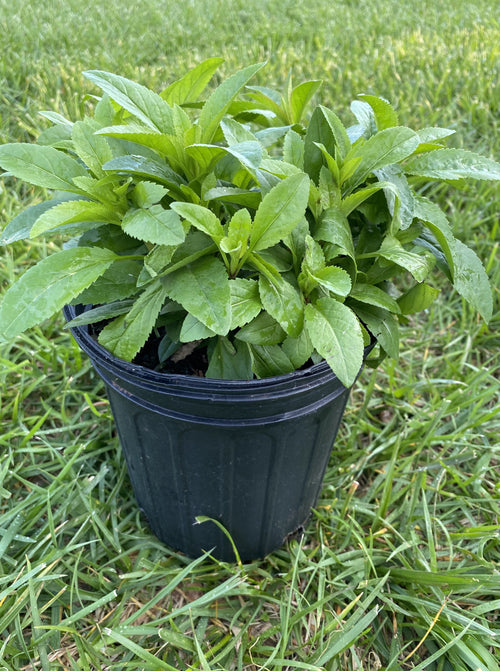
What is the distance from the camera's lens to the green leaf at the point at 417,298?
4.17ft

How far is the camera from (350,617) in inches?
55.4

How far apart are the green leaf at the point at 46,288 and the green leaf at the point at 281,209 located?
30 cm

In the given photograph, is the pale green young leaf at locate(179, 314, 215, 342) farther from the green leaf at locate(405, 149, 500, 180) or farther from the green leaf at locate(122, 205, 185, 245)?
the green leaf at locate(405, 149, 500, 180)

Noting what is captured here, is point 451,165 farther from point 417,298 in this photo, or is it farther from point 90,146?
point 90,146

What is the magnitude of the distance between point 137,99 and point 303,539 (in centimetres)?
120

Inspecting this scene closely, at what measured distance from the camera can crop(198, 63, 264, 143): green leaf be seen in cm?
108

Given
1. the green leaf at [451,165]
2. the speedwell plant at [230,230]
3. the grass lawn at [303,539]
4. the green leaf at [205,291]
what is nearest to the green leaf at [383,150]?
the speedwell plant at [230,230]

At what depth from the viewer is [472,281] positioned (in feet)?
4.13

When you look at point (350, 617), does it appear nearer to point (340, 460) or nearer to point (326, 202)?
point (340, 460)

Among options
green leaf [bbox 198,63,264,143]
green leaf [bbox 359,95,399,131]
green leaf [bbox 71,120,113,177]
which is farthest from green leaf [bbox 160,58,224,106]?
green leaf [bbox 359,95,399,131]

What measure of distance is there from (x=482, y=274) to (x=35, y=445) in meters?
1.43

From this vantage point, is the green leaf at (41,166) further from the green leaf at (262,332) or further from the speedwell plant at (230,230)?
the green leaf at (262,332)

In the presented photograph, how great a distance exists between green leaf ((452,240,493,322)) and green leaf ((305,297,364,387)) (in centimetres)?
35

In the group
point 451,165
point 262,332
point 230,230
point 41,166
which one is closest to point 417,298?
point 451,165
